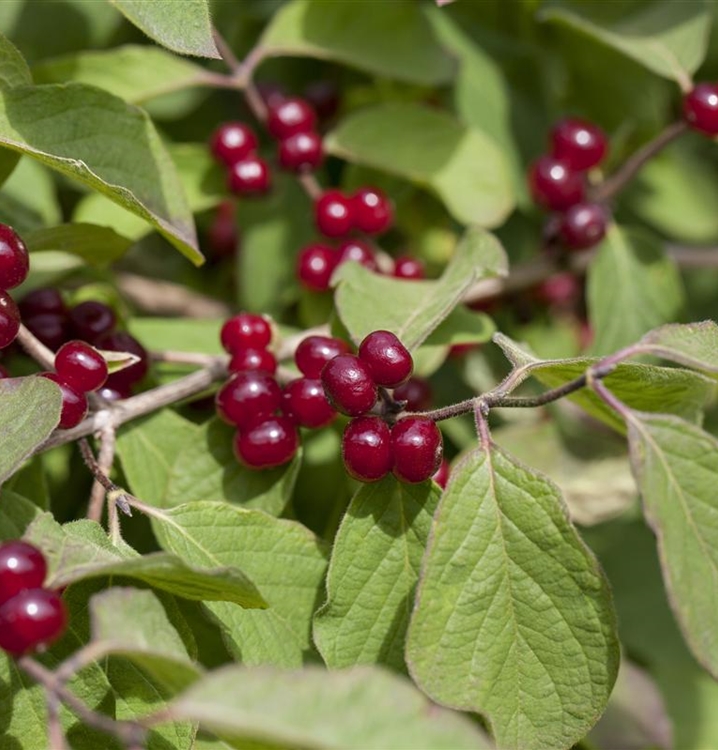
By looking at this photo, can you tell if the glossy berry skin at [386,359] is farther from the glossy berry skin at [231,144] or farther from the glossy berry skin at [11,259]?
the glossy berry skin at [231,144]

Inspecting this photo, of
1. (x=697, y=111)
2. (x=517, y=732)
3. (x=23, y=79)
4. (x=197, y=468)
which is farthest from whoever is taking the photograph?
(x=697, y=111)

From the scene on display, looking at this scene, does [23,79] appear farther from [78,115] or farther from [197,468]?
[197,468]

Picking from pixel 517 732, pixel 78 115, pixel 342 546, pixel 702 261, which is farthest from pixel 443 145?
pixel 517 732

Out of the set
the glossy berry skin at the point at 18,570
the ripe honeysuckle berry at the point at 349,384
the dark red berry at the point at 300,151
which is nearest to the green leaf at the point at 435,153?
the dark red berry at the point at 300,151

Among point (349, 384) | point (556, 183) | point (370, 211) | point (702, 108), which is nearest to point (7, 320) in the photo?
point (349, 384)

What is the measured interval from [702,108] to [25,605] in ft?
4.28

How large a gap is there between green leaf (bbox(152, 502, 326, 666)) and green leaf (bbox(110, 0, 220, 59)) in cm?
51

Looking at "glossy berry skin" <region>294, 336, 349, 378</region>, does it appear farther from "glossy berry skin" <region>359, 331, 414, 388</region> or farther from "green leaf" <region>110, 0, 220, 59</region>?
"green leaf" <region>110, 0, 220, 59</region>

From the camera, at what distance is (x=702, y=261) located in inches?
75.8

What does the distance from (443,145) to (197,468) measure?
754 mm

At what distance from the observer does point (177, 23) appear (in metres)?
1.10

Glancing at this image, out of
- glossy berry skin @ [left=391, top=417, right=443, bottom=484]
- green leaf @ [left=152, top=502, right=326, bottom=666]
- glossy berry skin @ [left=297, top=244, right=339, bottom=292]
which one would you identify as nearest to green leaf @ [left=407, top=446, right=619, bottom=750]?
glossy berry skin @ [left=391, top=417, right=443, bottom=484]

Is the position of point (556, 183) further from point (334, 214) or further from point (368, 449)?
point (368, 449)

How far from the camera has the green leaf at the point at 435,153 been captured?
1713 millimetres
